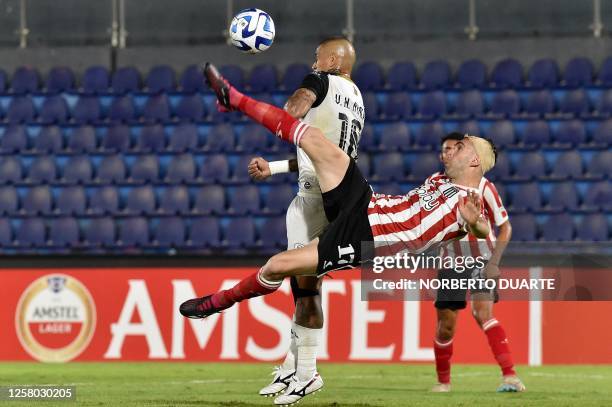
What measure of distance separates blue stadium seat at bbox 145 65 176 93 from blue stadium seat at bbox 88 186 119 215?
171 cm

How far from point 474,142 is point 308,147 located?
168cm

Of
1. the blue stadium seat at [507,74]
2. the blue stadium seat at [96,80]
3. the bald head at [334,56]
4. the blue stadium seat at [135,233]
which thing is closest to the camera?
the bald head at [334,56]

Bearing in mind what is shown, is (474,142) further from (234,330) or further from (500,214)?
(234,330)

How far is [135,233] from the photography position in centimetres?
1327

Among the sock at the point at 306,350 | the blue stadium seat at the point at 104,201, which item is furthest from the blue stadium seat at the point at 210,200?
the sock at the point at 306,350

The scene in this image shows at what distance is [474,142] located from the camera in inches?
314

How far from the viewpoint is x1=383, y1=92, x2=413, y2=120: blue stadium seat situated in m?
14.0

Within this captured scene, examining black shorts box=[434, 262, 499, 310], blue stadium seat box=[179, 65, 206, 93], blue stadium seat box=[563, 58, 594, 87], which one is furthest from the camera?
blue stadium seat box=[179, 65, 206, 93]

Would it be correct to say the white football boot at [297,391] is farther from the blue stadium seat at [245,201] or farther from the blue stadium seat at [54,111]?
the blue stadium seat at [54,111]

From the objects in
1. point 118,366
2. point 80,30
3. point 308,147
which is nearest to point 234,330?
point 118,366

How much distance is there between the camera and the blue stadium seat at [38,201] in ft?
44.7

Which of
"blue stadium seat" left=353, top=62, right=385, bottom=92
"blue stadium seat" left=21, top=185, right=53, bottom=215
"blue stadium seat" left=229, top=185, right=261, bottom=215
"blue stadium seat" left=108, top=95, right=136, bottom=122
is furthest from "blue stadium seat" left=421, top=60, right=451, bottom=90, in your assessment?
"blue stadium seat" left=21, top=185, right=53, bottom=215

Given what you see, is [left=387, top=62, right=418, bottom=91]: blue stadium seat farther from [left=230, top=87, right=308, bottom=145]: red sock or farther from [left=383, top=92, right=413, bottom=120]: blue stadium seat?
[left=230, top=87, right=308, bottom=145]: red sock

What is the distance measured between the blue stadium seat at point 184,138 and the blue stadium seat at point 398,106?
7.76ft
